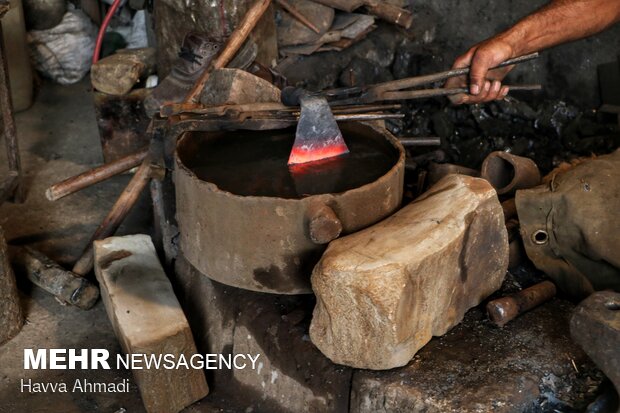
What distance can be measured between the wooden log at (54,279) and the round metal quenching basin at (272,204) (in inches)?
40.5

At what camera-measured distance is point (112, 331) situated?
13.8 ft

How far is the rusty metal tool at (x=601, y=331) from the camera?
280cm

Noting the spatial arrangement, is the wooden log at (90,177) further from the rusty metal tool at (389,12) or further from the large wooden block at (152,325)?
the rusty metal tool at (389,12)

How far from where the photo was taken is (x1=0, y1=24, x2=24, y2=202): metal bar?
4801 mm

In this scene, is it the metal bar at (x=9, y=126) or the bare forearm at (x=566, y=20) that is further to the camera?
the metal bar at (x=9, y=126)

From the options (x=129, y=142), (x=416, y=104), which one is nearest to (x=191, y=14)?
(x=129, y=142)

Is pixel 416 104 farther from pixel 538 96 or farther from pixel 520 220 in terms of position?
pixel 520 220

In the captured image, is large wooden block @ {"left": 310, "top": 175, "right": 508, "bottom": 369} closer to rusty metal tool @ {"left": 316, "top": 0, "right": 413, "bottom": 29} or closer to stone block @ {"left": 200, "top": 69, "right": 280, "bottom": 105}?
stone block @ {"left": 200, "top": 69, "right": 280, "bottom": 105}

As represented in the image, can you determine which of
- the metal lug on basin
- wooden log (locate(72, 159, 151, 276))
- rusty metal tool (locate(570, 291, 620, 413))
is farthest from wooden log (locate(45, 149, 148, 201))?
rusty metal tool (locate(570, 291, 620, 413))

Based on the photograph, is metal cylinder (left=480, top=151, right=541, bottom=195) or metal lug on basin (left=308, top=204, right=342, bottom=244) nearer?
metal lug on basin (left=308, top=204, right=342, bottom=244)

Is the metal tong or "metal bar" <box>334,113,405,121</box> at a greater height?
the metal tong

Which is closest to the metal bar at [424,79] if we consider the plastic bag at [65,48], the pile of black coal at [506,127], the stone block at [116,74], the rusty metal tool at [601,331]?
the rusty metal tool at [601,331]

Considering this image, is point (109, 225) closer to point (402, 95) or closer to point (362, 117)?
point (362, 117)

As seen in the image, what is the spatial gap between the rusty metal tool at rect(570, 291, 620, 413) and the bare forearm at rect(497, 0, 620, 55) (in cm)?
149
